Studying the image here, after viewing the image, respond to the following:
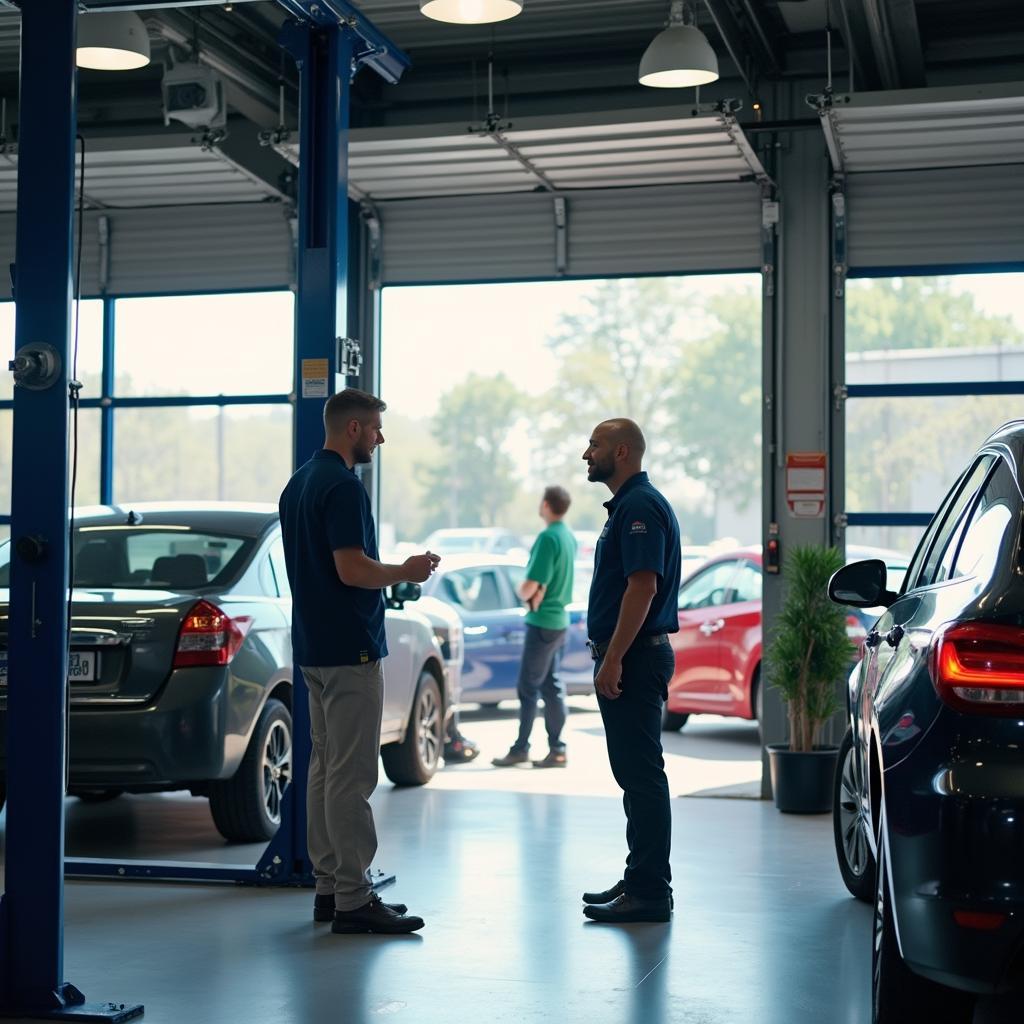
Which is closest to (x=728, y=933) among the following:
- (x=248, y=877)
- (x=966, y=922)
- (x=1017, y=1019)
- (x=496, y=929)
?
(x=496, y=929)

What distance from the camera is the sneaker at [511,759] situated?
35.6ft

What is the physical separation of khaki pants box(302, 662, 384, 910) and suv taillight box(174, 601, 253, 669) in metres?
1.28

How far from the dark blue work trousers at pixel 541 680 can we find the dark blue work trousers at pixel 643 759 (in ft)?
15.6

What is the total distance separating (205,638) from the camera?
23.0 feet

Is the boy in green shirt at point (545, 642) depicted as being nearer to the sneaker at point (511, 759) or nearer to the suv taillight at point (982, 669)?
the sneaker at point (511, 759)

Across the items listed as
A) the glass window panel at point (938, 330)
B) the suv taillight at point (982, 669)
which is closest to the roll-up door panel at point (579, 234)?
the glass window panel at point (938, 330)

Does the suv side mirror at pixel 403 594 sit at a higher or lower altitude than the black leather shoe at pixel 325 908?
higher

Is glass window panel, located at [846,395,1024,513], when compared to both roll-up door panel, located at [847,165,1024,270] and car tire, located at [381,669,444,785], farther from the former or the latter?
car tire, located at [381,669,444,785]

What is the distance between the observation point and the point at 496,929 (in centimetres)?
585

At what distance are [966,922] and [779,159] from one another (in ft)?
25.6

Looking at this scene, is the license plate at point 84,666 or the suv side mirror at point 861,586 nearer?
the suv side mirror at point 861,586

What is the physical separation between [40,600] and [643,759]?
2473 millimetres

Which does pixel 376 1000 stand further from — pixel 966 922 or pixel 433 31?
pixel 433 31

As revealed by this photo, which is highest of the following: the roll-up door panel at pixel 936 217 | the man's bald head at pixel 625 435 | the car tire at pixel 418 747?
the roll-up door panel at pixel 936 217
